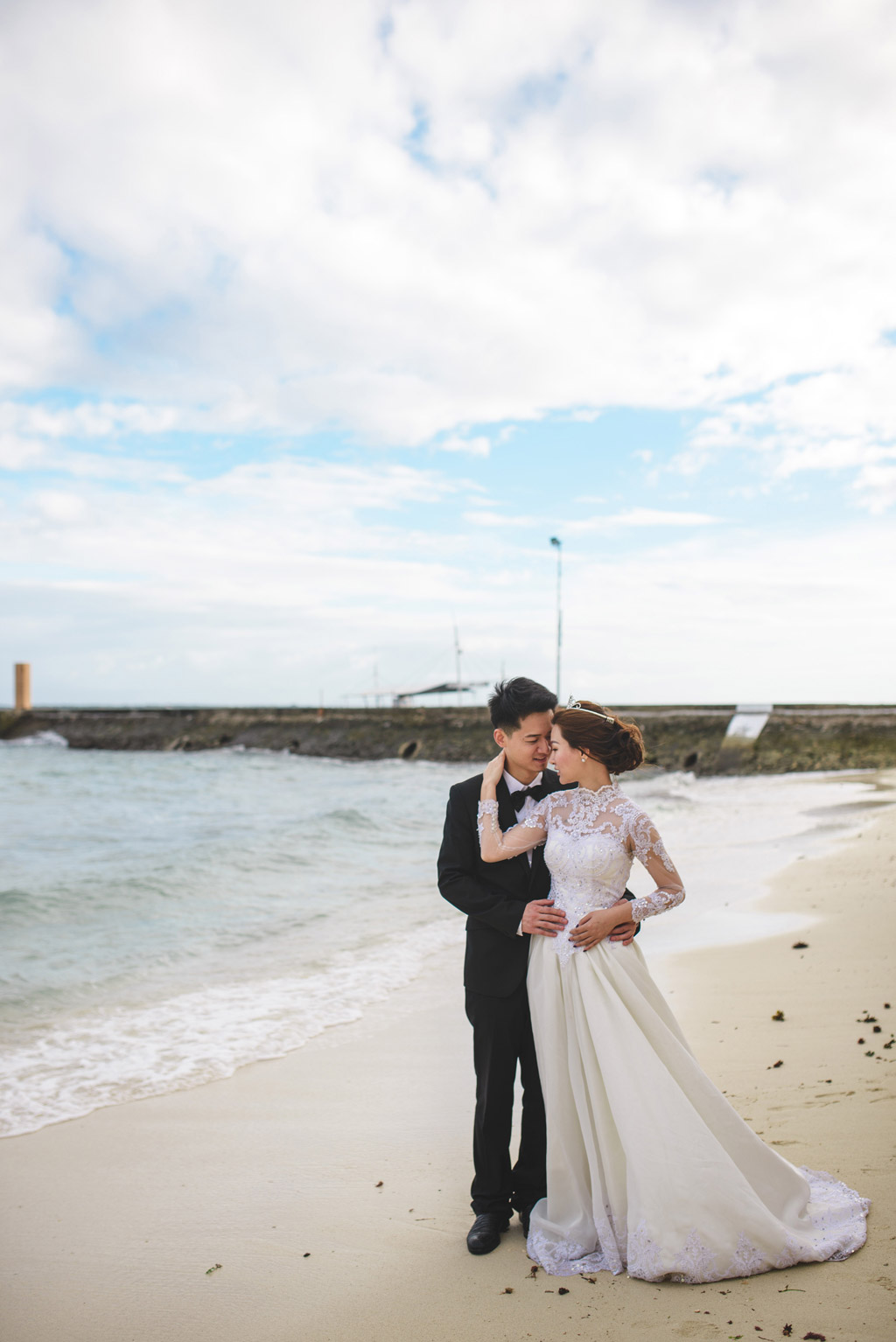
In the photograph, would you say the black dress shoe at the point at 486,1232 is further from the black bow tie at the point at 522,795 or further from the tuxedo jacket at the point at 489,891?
the black bow tie at the point at 522,795

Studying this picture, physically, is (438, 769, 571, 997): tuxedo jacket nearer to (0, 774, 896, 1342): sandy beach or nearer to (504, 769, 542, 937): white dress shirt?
(504, 769, 542, 937): white dress shirt

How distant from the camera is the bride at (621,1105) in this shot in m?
2.71

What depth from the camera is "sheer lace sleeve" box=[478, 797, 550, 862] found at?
299 centimetres

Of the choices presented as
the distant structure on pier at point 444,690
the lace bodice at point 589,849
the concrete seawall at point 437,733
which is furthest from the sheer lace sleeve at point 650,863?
the distant structure on pier at point 444,690

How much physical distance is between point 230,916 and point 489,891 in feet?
24.7

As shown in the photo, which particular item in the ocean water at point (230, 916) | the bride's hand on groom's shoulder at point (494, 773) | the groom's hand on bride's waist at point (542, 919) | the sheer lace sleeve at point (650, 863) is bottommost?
the ocean water at point (230, 916)

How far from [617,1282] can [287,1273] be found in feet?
3.77

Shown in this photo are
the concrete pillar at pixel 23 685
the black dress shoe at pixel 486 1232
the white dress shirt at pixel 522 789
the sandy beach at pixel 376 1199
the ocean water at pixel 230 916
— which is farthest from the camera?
the concrete pillar at pixel 23 685

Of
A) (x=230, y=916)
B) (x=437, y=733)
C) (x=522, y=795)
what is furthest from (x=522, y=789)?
(x=437, y=733)

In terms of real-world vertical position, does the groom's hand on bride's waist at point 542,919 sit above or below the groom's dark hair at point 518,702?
below

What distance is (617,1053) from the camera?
2.80 m

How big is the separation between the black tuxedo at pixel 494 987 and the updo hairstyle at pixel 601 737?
0.38m

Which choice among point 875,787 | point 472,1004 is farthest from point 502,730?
point 875,787

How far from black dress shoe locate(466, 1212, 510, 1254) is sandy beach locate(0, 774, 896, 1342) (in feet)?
0.12
